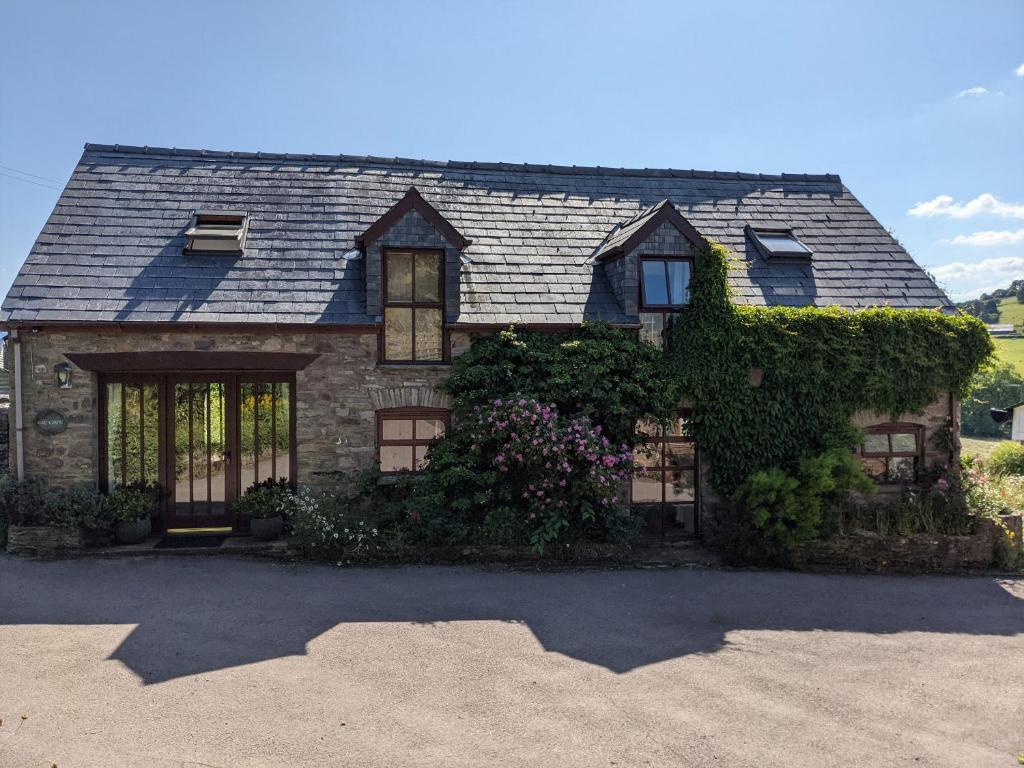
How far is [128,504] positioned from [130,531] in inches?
16.1

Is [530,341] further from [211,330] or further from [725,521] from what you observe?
[211,330]

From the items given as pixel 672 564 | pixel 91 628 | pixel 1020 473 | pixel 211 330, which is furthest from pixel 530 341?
pixel 1020 473

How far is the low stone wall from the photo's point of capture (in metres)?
10.2

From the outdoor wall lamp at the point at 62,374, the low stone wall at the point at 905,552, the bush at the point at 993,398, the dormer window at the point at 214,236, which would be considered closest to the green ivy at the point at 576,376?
the low stone wall at the point at 905,552

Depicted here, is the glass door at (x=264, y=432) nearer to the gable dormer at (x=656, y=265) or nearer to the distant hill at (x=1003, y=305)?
the gable dormer at (x=656, y=265)

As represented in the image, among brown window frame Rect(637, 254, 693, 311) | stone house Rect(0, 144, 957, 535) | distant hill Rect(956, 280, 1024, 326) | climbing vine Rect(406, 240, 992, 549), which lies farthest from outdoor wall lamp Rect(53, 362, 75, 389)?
distant hill Rect(956, 280, 1024, 326)

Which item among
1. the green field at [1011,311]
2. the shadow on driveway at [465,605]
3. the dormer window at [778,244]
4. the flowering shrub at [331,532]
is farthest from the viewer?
the green field at [1011,311]

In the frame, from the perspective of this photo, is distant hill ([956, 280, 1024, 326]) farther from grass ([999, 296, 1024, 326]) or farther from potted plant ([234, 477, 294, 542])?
potted plant ([234, 477, 294, 542])

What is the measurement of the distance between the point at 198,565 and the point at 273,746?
17.3 ft

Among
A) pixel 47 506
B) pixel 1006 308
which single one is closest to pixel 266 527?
pixel 47 506

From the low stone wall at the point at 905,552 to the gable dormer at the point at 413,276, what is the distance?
6.51 meters

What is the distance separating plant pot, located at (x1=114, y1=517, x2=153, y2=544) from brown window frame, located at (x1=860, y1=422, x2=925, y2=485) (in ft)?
38.6

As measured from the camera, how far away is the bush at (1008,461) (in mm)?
18766

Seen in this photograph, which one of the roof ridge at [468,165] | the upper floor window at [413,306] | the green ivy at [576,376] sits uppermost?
the roof ridge at [468,165]
